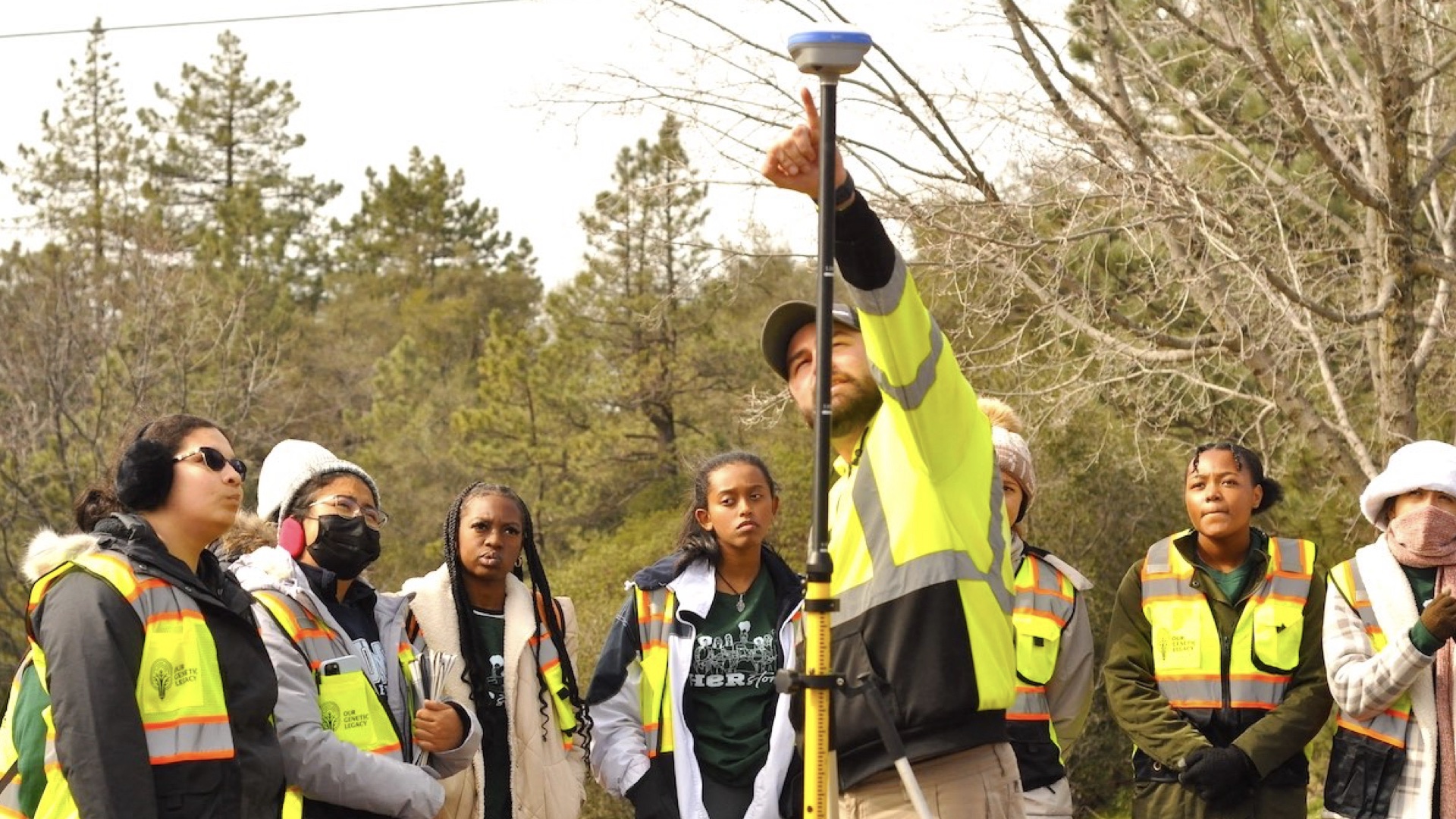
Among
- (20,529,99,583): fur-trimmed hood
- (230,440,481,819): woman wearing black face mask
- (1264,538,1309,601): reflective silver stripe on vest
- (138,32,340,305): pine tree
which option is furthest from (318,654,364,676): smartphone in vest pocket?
(138,32,340,305): pine tree

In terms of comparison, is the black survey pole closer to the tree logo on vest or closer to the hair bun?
the tree logo on vest

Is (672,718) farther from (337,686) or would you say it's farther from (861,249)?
(861,249)

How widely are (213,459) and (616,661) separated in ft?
6.34

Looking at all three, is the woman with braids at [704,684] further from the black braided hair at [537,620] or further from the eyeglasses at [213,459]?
the eyeglasses at [213,459]

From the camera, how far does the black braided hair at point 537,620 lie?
6254 mm

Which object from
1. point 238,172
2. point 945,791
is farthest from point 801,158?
point 238,172

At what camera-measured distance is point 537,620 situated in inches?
251

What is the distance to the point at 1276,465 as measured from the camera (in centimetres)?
1382

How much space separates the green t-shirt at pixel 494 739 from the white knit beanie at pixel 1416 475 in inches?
118

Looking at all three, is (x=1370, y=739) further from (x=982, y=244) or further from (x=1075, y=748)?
(x=1075, y=748)

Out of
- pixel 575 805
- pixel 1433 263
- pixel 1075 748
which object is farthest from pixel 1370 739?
pixel 1075 748

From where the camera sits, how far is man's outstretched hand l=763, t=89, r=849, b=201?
11.0 ft

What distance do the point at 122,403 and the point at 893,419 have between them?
21454mm

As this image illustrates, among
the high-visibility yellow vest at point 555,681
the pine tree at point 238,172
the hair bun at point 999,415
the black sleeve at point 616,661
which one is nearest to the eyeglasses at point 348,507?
the high-visibility yellow vest at point 555,681
